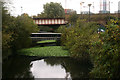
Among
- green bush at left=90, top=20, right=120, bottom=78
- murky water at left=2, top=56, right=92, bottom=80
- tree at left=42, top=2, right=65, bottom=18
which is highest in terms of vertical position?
tree at left=42, top=2, right=65, bottom=18

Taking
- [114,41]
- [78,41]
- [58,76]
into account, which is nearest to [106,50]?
[114,41]

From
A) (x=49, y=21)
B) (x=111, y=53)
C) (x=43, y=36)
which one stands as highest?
(x=49, y=21)

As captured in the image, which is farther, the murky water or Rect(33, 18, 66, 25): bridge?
Rect(33, 18, 66, 25): bridge

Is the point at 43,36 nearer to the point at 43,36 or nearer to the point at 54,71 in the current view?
the point at 43,36

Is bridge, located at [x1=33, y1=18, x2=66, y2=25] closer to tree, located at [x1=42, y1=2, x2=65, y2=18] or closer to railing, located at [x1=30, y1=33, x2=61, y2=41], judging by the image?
tree, located at [x1=42, y1=2, x2=65, y2=18]

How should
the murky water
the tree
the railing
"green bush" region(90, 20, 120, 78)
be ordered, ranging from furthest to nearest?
the tree
the railing
the murky water
"green bush" region(90, 20, 120, 78)

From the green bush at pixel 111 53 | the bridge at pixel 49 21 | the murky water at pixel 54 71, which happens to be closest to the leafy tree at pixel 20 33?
the murky water at pixel 54 71

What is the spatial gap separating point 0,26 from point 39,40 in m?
16.8

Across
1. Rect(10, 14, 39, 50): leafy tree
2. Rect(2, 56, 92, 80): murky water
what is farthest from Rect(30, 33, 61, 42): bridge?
Rect(2, 56, 92, 80): murky water

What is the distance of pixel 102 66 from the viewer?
8.09 m

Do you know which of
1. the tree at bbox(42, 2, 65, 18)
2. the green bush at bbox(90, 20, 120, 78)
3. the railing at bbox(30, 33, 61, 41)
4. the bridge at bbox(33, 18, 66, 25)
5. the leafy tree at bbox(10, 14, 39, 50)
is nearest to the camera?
the green bush at bbox(90, 20, 120, 78)

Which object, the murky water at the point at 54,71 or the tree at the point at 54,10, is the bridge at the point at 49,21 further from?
the murky water at the point at 54,71

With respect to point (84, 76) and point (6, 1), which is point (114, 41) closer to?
point (84, 76)

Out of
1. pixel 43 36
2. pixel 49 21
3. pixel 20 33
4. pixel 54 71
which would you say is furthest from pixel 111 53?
pixel 49 21
